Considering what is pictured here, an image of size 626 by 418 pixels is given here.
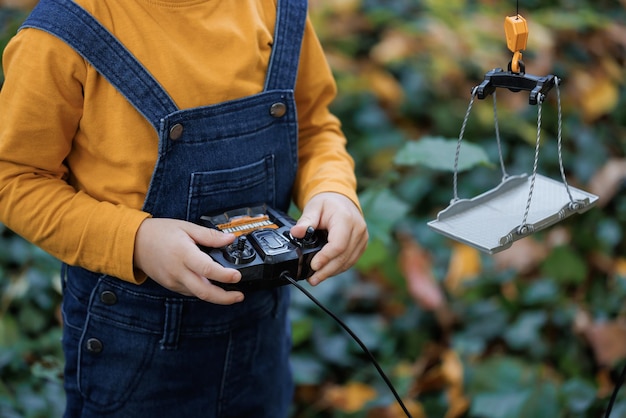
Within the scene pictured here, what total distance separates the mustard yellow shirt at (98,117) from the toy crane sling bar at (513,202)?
280 millimetres

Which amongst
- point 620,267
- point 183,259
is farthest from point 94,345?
point 620,267

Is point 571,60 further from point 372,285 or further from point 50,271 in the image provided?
point 50,271

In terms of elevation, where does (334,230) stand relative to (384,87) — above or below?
above

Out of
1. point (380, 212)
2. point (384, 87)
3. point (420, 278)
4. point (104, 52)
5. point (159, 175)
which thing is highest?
point (104, 52)

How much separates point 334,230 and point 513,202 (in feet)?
0.60

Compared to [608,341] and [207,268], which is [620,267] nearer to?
[608,341]

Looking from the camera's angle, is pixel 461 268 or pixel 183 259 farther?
pixel 461 268

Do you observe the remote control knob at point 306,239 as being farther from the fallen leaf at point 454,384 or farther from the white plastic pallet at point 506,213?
the fallen leaf at point 454,384

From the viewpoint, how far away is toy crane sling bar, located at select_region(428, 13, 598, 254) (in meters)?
0.61

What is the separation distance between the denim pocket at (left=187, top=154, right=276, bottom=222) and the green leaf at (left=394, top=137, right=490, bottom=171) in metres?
0.29

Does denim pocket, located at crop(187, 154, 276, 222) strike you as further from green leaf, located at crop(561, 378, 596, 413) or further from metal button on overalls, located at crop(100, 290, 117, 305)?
green leaf, located at crop(561, 378, 596, 413)

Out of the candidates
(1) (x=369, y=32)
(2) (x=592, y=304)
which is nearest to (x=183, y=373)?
(2) (x=592, y=304)

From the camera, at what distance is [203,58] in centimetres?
79

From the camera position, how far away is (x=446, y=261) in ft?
5.54
